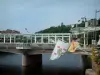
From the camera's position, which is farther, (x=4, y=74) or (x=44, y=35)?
(x=44, y=35)

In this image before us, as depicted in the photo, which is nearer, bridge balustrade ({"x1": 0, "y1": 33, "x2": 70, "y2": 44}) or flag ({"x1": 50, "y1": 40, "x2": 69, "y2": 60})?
flag ({"x1": 50, "y1": 40, "x2": 69, "y2": 60})

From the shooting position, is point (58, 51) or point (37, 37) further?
point (37, 37)

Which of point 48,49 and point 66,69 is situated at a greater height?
point 48,49

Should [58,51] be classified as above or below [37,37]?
below

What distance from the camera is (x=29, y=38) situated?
74.1 metres

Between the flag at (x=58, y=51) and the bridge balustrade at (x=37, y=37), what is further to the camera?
the bridge balustrade at (x=37, y=37)

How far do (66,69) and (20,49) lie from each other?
12.2 meters

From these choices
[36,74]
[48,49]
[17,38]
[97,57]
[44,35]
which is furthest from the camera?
[17,38]

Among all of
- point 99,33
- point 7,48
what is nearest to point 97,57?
point 7,48

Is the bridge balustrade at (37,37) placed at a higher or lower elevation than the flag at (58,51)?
higher

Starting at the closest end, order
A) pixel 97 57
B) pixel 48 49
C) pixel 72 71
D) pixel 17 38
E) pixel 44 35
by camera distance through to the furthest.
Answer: pixel 97 57 → pixel 72 71 → pixel 48 49 → pixel 44 35 → pixel 17 38

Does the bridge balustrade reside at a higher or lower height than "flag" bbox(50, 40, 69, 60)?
→ higher

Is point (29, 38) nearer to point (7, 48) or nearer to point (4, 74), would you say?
point (7, 48)

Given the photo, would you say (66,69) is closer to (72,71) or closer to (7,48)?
(72,71)
